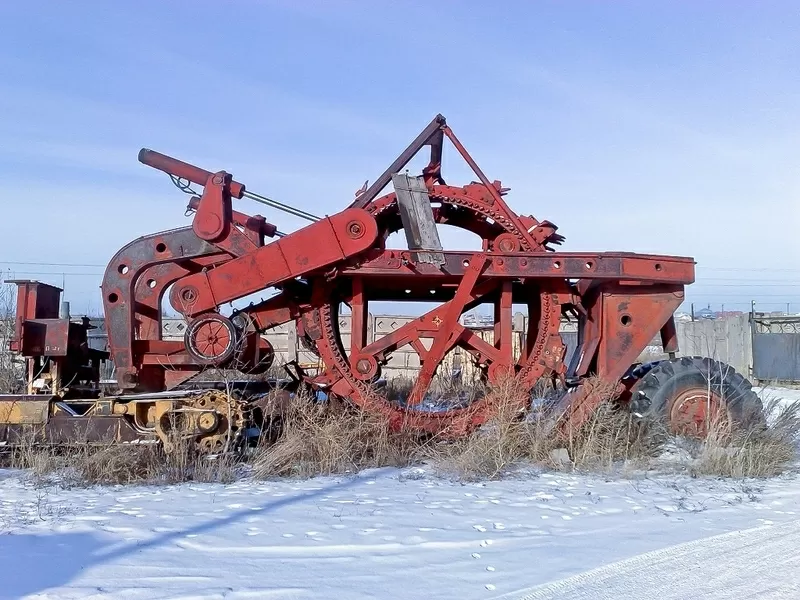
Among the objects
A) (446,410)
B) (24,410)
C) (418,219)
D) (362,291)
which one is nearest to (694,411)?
(446,410)

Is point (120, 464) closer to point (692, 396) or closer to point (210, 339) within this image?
point (210, 339)

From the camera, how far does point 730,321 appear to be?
74.9 feet

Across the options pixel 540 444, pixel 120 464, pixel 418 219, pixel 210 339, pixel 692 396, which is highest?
pixel 418 219

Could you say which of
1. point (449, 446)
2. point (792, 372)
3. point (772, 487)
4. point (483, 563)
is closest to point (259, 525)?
point (483, 563)

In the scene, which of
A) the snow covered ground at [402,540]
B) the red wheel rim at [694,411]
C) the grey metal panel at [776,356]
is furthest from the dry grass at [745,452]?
the grey metal panel at [776,356]

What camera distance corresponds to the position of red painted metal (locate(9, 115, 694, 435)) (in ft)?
25.6


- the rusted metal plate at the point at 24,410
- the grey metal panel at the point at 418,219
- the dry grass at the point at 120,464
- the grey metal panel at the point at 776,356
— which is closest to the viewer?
the dry grass at the point at 120,464

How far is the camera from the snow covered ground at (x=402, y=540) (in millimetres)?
3932

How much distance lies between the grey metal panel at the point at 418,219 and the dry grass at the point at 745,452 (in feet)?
10.4

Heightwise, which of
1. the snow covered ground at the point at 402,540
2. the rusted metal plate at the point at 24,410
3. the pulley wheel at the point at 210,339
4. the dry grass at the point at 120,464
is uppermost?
the pulley wheel at the point at 210,339

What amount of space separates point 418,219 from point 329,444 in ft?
8.58

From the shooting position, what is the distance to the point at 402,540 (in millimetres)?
4766

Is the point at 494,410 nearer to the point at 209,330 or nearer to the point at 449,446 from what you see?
the point at 449,446

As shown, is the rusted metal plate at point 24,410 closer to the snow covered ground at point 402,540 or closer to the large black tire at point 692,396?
the snow covered ground at point 402,540
